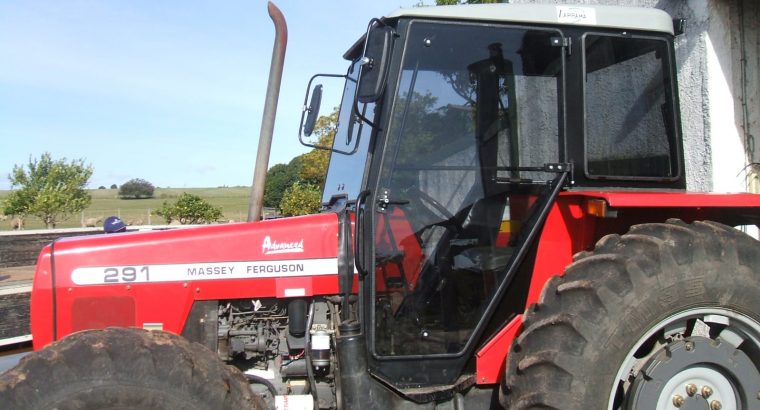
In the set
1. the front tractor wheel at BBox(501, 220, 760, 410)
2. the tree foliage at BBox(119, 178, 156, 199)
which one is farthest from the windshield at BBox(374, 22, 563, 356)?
the tree foliage at BBox(119, 178, 156, 199)

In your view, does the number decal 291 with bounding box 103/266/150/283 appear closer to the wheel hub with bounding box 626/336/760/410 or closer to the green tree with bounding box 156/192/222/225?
the wheel hub with bounding box 626/336/760/410

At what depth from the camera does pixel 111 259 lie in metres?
3.27

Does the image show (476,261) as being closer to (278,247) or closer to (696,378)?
(278,247)

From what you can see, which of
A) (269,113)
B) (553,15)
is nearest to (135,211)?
(269,113)

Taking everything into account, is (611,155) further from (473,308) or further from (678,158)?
(473,308)

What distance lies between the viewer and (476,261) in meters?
3.21

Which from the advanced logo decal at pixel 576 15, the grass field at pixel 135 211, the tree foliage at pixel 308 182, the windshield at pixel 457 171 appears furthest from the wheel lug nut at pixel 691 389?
the grass field at pixel 135 211

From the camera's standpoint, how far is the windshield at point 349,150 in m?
3.31

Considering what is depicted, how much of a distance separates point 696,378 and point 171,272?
108 inches

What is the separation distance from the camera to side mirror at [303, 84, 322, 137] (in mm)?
3662

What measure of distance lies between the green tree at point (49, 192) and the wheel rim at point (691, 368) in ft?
89.0

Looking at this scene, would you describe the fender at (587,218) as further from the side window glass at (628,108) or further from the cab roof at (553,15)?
the cab roof at (553,15)

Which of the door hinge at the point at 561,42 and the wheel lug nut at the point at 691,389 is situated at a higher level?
the door hinge at the point at 561,42

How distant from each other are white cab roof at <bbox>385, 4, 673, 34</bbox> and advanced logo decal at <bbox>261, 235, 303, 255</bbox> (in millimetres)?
1292
